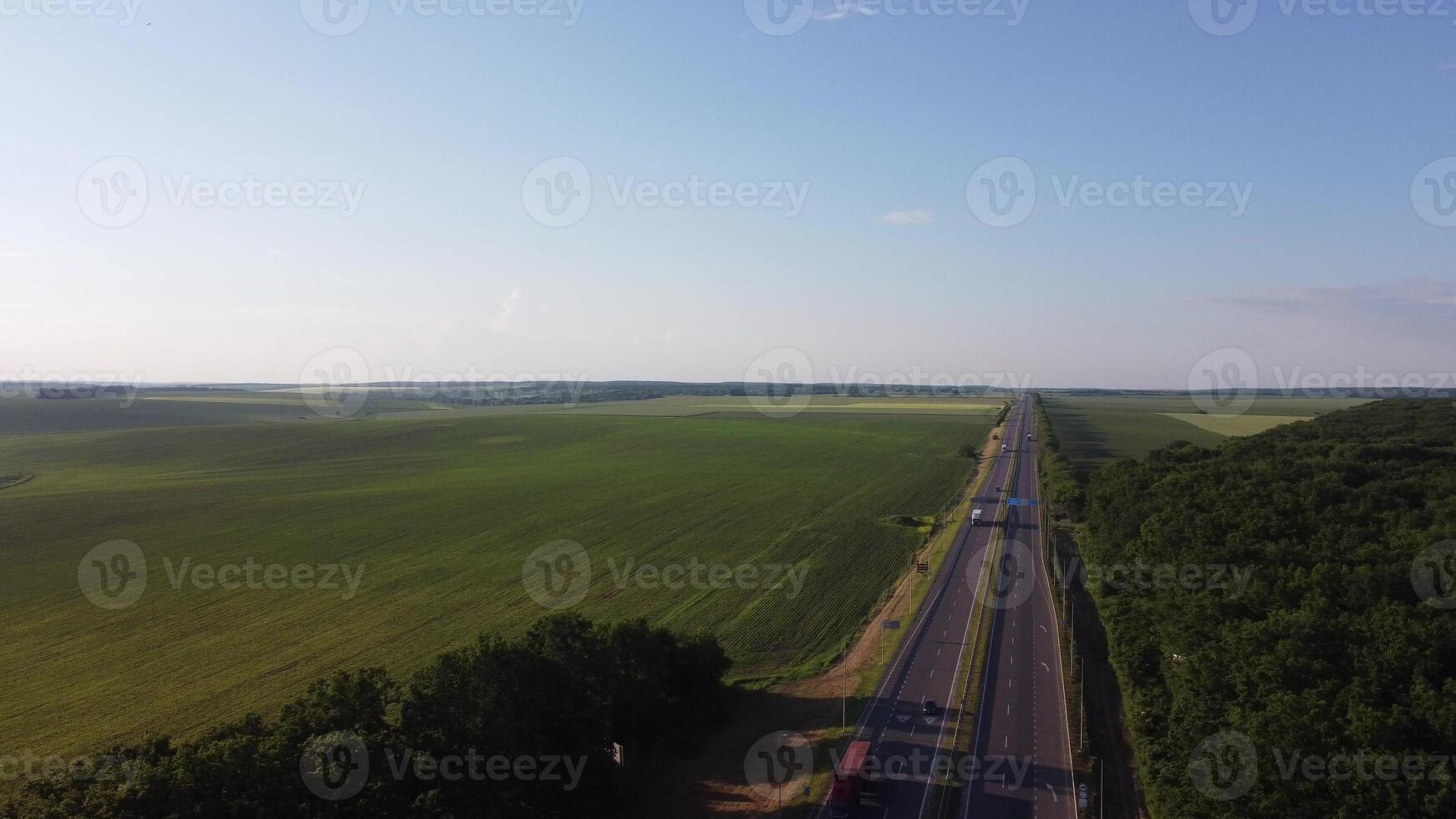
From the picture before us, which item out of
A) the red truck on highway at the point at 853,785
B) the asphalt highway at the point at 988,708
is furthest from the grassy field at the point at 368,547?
the red truck on highway at the point at 853,785

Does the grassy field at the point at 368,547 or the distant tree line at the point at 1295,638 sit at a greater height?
the distant tree line at the point at 1295,638

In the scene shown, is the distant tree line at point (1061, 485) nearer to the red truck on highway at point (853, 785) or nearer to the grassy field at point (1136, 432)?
the grassy field at point (1136, 432)

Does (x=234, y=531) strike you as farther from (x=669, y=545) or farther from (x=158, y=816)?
(x=158, y=816)

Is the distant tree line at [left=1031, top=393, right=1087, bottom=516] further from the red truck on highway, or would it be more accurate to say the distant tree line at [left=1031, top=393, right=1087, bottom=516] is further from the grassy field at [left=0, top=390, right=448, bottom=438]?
the grassy field at [left=0, top=390, right=448, bottom=438]

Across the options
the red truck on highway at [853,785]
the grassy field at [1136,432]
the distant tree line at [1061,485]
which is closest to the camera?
the red truck on highway at [853,785]

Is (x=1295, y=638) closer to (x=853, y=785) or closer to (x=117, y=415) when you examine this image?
(x=853, y=785)

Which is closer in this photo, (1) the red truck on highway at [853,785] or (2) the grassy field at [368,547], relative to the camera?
(1) the red truck on highway at [853,785]
